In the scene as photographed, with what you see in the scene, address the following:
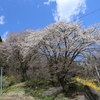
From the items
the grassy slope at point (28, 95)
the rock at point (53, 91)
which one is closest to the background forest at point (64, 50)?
the rock at point (53, 91)

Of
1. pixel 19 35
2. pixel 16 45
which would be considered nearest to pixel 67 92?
pixel 16 45

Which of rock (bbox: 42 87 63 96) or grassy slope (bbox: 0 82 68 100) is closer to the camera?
grassy slope (bbox: 0 82 68 100)

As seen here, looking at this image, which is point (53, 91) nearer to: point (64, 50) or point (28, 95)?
point (28, 95)

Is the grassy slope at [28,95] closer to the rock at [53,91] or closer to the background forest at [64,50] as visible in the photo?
the rock at [53,91]

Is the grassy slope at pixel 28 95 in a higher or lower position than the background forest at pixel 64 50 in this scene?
lower

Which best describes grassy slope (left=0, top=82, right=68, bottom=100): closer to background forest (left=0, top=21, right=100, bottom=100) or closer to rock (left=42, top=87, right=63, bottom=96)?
rock (left=42, top=87, right=63, bottom=96)

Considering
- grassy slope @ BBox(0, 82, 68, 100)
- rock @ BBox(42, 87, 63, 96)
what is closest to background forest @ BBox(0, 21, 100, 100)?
rock @ BBox(42, 87, 63, 96)

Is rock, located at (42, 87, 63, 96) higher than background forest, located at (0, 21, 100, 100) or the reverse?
the reverse

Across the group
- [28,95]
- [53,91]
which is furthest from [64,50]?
[28,95]

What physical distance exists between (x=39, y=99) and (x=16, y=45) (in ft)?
33.0

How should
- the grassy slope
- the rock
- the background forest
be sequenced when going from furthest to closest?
the background forest
the rock
the grassy slope

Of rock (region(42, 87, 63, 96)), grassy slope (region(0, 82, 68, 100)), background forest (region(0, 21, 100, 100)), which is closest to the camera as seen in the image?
grassy slope (region(0, 82, 68, 100))

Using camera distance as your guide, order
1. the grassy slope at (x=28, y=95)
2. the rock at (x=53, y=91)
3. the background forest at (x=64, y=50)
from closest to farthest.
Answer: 1. the grassy slope at (x=28, y=95)
2. the rock at (x=53, y=91)
3. the background forest at (x=64, y=50)

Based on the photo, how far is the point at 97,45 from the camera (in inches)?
558
